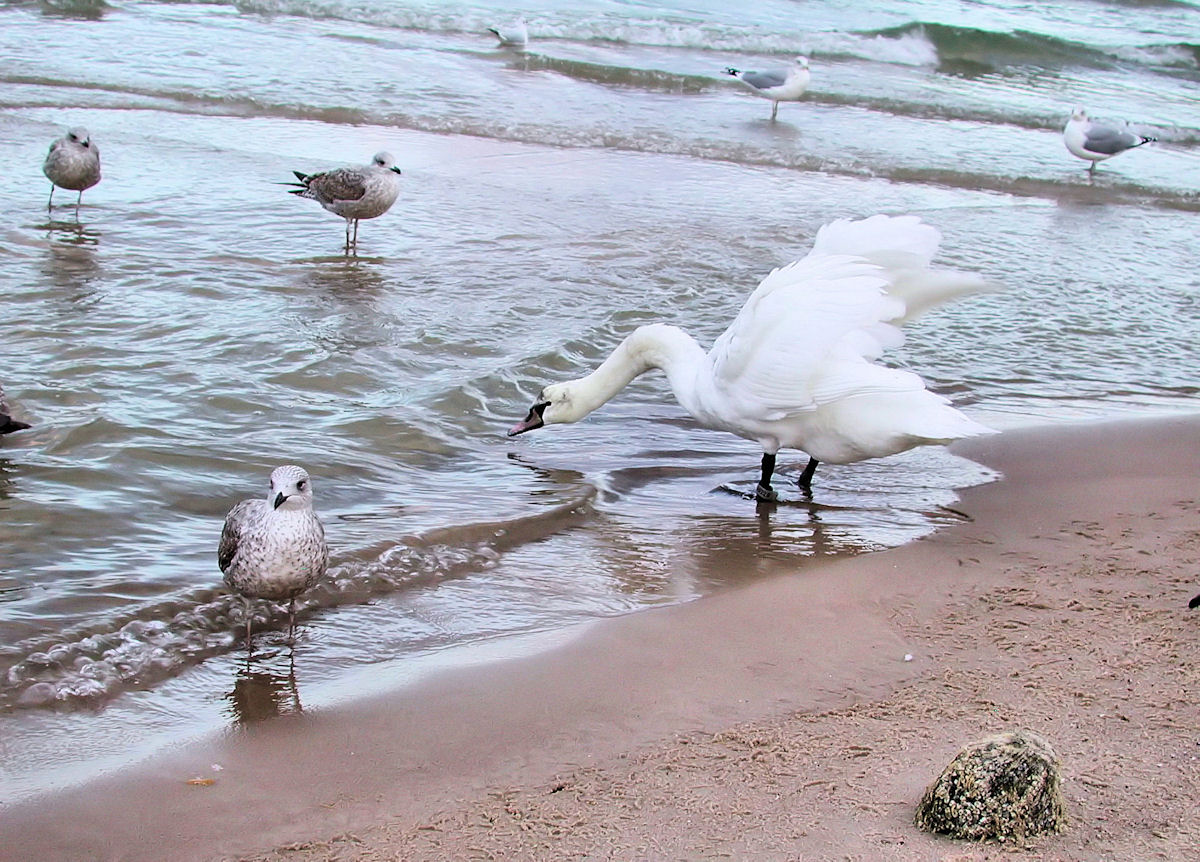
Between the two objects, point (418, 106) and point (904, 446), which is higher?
point (418, 106)

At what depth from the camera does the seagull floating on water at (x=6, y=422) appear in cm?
543

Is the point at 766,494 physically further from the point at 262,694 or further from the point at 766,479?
the point at 262,694

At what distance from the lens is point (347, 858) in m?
3.01

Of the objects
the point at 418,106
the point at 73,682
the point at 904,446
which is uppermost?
the point at 418,106

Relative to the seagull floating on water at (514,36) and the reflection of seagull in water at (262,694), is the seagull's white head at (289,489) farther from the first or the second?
the seagull floating on water at (514,36)

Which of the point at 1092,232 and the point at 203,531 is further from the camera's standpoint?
the point at 1092,232

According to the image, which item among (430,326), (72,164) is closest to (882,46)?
(72,164)

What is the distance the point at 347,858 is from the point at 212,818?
410 mm

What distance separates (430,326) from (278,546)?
383cm

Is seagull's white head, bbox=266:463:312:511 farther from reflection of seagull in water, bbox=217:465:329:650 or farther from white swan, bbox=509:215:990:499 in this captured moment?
white swan, bbox=509:215:990:499

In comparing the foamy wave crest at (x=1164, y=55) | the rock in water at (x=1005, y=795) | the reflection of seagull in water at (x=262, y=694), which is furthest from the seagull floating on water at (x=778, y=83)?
the rock in water at (x=1005, y=795)

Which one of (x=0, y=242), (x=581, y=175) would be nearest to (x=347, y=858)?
(x=0, y=242)

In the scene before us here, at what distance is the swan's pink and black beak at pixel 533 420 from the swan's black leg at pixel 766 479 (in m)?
1.10

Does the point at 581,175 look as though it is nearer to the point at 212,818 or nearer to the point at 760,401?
the point at 760,401
